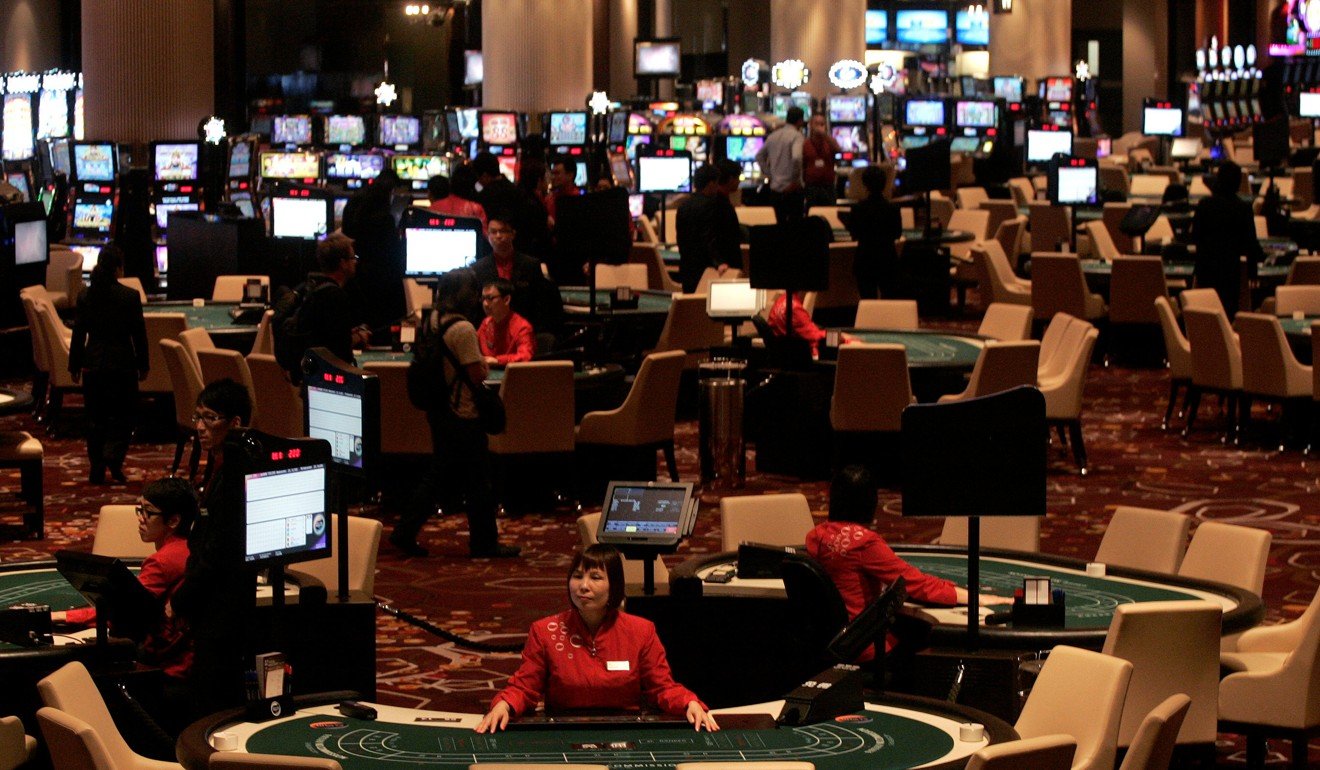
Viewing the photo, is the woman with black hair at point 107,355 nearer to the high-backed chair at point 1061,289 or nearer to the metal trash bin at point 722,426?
the metal trash bin at point 722,426

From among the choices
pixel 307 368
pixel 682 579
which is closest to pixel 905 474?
pixel 682 579

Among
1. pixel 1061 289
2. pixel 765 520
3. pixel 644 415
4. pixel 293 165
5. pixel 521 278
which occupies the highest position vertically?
pixel 293 165

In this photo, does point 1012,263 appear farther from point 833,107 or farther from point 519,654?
point 519,654

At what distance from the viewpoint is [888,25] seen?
44375 mm

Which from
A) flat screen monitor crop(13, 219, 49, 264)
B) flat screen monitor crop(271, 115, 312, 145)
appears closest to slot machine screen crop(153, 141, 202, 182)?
flat screen monitor crop(13, 219, 49, 264)

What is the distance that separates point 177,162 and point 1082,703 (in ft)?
45.7

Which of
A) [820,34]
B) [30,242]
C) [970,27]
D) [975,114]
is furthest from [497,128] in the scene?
[970,27]

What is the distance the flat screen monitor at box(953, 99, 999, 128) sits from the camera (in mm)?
28344

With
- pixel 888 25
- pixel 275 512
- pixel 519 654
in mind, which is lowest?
pixel 519 654

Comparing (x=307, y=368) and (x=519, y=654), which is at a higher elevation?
(x=307, y=368)

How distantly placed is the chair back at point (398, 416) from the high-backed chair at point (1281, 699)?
4.90 meters

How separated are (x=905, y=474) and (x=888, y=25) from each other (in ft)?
130

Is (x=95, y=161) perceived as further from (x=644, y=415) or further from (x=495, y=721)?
(x=495, y=721)

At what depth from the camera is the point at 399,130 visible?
982 inches
